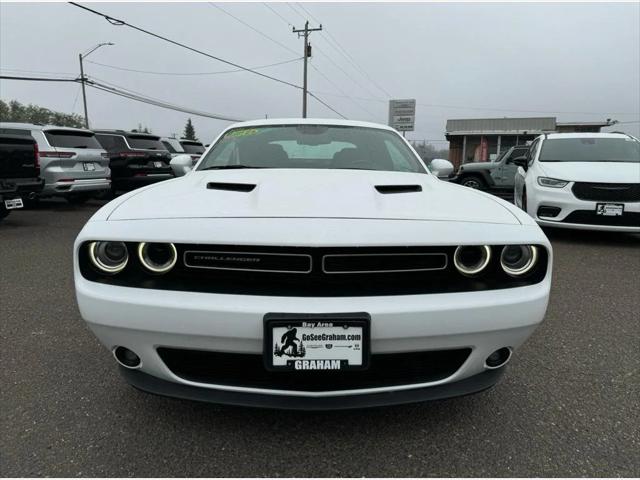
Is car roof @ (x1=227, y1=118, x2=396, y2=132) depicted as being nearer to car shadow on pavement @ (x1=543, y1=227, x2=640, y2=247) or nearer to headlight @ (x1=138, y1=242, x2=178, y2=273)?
headlight @ (x1=138, y1=242, x2=178, y2=273)

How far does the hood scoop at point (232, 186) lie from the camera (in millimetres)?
2160

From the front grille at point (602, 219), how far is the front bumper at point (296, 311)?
4957 mm

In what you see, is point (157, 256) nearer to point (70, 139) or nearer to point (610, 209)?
point (610, 209)

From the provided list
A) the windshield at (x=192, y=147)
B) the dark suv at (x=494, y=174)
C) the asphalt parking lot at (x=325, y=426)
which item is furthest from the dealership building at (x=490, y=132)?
the asphalt parking lot at (x=325, y=426)

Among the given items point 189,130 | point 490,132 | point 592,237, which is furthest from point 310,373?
point 189,130

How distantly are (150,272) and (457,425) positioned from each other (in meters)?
1.44

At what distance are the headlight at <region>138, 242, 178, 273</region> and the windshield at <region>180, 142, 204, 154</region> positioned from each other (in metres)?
12.8

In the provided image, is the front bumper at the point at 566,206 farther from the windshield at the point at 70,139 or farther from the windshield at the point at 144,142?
the windshield at the point at 144,142

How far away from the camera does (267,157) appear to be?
299 centimetres

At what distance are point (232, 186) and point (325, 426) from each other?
3.81ft

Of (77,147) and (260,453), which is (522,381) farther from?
(77,147)

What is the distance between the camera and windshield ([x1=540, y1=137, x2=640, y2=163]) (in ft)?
21.9

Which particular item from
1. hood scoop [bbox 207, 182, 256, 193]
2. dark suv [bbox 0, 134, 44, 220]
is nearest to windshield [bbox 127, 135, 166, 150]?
dark suv [bbox 0, 134, 44, 220]

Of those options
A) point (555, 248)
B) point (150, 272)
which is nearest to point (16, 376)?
point (150, 272)
